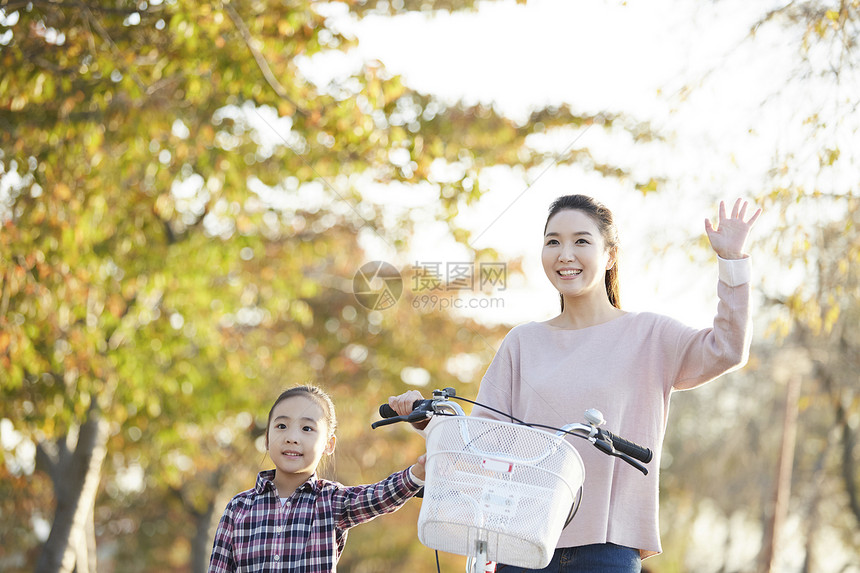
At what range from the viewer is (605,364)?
2.60 meters

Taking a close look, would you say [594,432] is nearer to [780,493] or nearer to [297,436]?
[297,436]

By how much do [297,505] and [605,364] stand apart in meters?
1.06

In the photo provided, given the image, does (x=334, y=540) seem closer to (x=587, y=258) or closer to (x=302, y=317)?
(x=587, y=258)

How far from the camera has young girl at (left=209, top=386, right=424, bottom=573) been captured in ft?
9.02

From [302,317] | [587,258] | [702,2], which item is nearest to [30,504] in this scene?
[302,317]

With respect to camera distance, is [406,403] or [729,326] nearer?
[729,326]

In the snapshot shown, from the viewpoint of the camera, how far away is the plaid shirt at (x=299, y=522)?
2746 millimetres

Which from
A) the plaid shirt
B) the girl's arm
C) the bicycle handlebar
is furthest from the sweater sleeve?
the girl's arm

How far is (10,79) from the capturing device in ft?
18.7

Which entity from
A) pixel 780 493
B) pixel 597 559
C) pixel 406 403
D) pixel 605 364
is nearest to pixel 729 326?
pixel 605 364

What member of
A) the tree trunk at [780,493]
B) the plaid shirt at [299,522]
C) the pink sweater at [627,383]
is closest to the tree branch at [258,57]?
the plaid shirt at [299,522]

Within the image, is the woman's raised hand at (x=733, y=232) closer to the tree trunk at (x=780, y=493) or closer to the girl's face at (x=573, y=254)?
the girl's face at (x=573, y=254)

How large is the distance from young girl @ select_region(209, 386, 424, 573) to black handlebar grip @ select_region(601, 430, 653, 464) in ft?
Result: 2.16

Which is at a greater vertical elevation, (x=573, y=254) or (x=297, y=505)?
(x=573, y=254)
